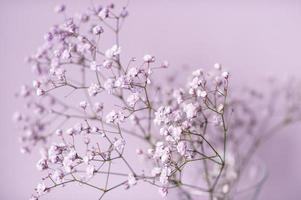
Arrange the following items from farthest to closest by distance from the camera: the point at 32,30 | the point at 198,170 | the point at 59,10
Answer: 1. the point at 32,30
2. the point at 198,170
3. the point at 59,10

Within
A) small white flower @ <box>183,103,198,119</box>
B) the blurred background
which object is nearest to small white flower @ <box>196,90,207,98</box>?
small white flower @ <box>183,103,198,119</box>

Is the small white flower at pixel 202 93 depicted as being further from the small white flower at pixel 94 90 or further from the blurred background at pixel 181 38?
the blurred background at pixel 181 38

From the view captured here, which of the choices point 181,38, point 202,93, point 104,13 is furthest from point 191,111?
point 181,38

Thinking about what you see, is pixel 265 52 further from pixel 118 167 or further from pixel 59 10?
pixel 59 10

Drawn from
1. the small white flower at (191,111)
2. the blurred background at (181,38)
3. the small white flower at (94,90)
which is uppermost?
the blurred background at (181,38)

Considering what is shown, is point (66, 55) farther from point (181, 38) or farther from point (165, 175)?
point (181, 38)

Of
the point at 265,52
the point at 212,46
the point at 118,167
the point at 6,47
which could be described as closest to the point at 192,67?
the point at 212,46

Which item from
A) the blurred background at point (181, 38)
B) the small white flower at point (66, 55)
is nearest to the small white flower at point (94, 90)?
the small white flower at point (66, 55)

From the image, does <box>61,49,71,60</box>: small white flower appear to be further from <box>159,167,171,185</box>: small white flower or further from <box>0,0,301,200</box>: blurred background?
<box>0,0,301,200</box>: blurred background
